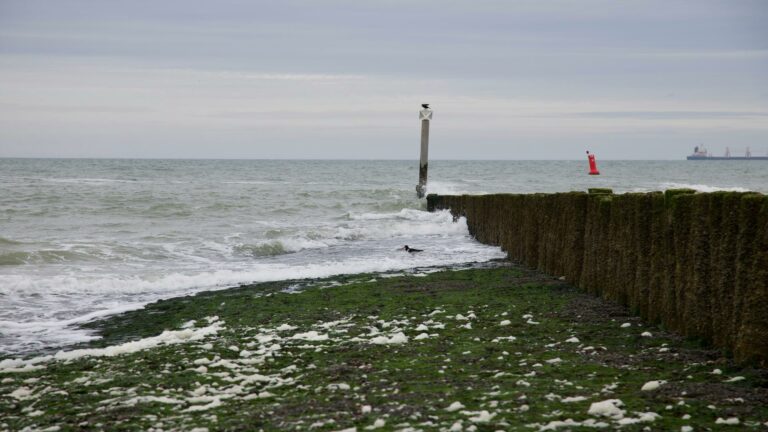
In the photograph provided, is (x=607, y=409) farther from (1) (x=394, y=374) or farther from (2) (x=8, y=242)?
(2) (x=8, y=242)

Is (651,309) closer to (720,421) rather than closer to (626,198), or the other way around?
(626,198)

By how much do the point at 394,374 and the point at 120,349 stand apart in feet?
9.82

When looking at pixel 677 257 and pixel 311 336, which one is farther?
pixel 311 336

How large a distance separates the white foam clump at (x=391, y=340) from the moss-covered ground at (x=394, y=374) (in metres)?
0.02

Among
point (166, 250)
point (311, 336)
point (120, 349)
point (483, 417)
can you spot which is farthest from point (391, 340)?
point (166, 250)

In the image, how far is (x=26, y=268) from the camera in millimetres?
15766

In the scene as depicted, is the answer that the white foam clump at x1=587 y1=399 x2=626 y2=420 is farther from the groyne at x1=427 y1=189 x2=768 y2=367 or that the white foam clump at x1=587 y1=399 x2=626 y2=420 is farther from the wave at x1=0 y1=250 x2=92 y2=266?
the wave at x1=0 y1=250 x2=92 y2=266

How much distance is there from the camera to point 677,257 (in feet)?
25.7

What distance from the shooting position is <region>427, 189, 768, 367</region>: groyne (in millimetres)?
6309

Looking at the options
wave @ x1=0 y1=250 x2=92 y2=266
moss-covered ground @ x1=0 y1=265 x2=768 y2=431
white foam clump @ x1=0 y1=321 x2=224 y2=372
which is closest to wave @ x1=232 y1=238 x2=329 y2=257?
wave @ x1=0 y1=250 x2=92 y2=266

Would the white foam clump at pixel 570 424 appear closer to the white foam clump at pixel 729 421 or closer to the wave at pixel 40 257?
the white foam clump at pixel 729 421

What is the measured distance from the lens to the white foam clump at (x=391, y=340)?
7.81 m

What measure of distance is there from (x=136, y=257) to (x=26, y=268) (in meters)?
2.36

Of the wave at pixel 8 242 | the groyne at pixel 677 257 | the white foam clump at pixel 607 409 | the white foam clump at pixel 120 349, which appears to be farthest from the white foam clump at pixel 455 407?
the wave at pixel 8 242
